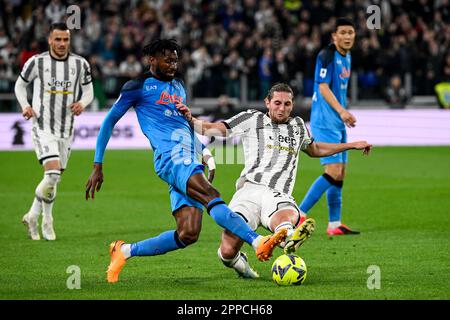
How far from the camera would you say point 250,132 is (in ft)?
27.6

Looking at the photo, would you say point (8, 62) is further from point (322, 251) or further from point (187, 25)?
point (322, 251)

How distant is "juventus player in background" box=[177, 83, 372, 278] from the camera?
7949mm

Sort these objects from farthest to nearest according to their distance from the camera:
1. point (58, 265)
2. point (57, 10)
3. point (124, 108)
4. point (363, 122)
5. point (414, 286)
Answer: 1. point (57, 10)
2. point (363, 122)
3. point (58, 265)
4. point (124, 108)
5. point (414, 286)

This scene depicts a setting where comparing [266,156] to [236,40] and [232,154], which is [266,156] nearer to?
[232,154]

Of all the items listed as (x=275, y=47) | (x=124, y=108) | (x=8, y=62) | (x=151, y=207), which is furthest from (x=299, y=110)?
(x=124, y=108)

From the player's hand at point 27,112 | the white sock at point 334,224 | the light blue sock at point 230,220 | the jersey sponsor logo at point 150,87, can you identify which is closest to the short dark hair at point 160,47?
the jersey sponsor logo at point 150,87

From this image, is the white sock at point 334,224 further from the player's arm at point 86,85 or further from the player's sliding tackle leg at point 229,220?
the player's sliding tackle leg at point 229,220

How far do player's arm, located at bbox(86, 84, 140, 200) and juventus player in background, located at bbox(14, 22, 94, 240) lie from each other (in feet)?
10.1

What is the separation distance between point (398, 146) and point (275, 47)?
16.0ft

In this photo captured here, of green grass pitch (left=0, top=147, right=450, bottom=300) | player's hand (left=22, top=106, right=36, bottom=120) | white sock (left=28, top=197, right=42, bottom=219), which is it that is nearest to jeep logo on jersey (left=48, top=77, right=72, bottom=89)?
player's hand (left=22, top=106, right=36, bottom=120)

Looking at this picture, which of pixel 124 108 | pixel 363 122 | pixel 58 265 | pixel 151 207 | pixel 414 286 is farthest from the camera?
pixel 363 122

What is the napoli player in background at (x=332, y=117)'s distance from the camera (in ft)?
36.5

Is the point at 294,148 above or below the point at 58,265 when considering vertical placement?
above

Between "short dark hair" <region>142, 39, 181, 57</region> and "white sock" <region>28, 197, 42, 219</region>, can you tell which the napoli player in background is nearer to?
"white sock" <region>28, 197, 42, 219</region>
